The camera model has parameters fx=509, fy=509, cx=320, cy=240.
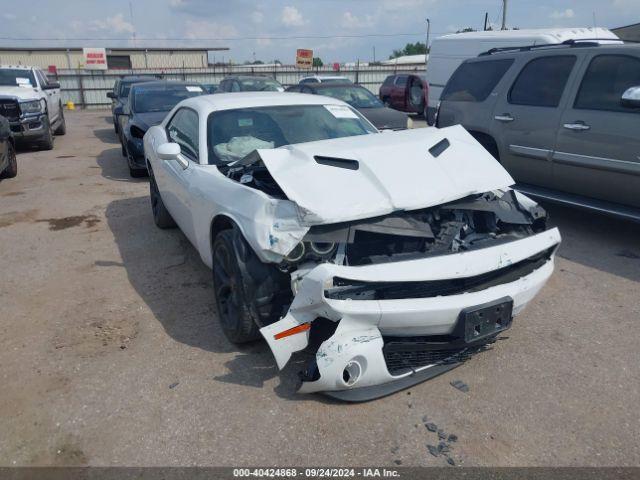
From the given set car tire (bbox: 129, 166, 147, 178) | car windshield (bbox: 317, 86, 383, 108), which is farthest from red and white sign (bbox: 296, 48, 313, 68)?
car tire (bbox: 129, 166, 147, 178)

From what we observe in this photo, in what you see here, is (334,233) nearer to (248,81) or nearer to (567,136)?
(567,136)

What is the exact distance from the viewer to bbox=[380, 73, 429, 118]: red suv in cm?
1798

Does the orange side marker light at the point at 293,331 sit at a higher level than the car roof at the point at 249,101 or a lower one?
lower

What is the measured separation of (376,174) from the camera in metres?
3.00

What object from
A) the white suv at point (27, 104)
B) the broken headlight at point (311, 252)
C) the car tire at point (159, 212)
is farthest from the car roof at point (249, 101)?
the white suv at point (27, 104)

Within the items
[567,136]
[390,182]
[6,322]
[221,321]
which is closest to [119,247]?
[6,322]

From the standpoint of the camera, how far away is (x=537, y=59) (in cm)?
583

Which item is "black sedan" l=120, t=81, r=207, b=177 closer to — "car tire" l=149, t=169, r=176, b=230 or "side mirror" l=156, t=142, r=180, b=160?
"car tire" l=149, t=169, r=176, b=230

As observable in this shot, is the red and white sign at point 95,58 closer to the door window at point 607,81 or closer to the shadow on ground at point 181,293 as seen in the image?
the shadow on ground at point 181,293

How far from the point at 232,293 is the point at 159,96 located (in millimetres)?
7678

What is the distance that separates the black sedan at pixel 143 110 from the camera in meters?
8.70

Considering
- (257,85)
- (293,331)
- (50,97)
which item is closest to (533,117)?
(293,331)

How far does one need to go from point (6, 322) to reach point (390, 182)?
9.97 ft

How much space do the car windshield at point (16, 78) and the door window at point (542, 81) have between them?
11.0 m
